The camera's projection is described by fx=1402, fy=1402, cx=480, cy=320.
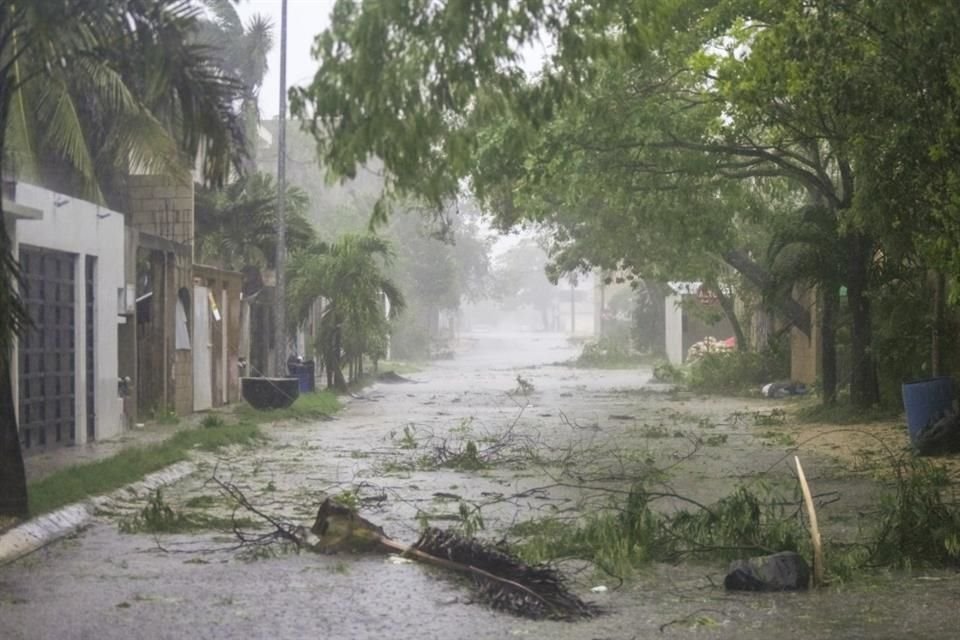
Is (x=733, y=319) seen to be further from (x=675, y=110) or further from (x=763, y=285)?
(x=675, y=110)

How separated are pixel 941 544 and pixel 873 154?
5663mm

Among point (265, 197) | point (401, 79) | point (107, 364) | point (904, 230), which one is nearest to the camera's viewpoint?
point (401, 79)

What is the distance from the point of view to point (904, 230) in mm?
16109

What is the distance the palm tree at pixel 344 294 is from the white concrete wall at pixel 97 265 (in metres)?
12.9

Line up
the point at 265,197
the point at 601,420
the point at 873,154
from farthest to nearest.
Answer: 1. the point at 265,197
2. the point at 601,420
3. the point at 873,154

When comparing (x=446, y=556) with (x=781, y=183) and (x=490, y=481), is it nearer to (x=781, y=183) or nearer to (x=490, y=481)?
(x=490, y=481)

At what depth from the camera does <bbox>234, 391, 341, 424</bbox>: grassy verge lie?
89.4 ft

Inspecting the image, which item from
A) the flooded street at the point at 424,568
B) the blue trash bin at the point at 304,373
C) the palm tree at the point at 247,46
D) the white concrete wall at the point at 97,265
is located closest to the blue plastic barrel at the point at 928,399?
the flooded street at the point at 424,568

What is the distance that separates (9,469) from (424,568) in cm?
421

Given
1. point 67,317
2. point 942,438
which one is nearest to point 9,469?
point 67,317

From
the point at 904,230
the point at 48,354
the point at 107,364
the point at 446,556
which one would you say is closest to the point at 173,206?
the point at 107,364

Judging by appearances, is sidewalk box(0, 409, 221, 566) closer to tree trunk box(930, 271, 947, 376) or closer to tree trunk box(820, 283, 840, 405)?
tree trunk box(930, 271, 947, 376)

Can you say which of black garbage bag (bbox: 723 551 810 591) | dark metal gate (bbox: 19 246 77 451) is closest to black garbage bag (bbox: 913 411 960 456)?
black garbage bag (bbox: 723 551 810 591)

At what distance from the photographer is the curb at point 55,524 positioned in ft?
36.3
